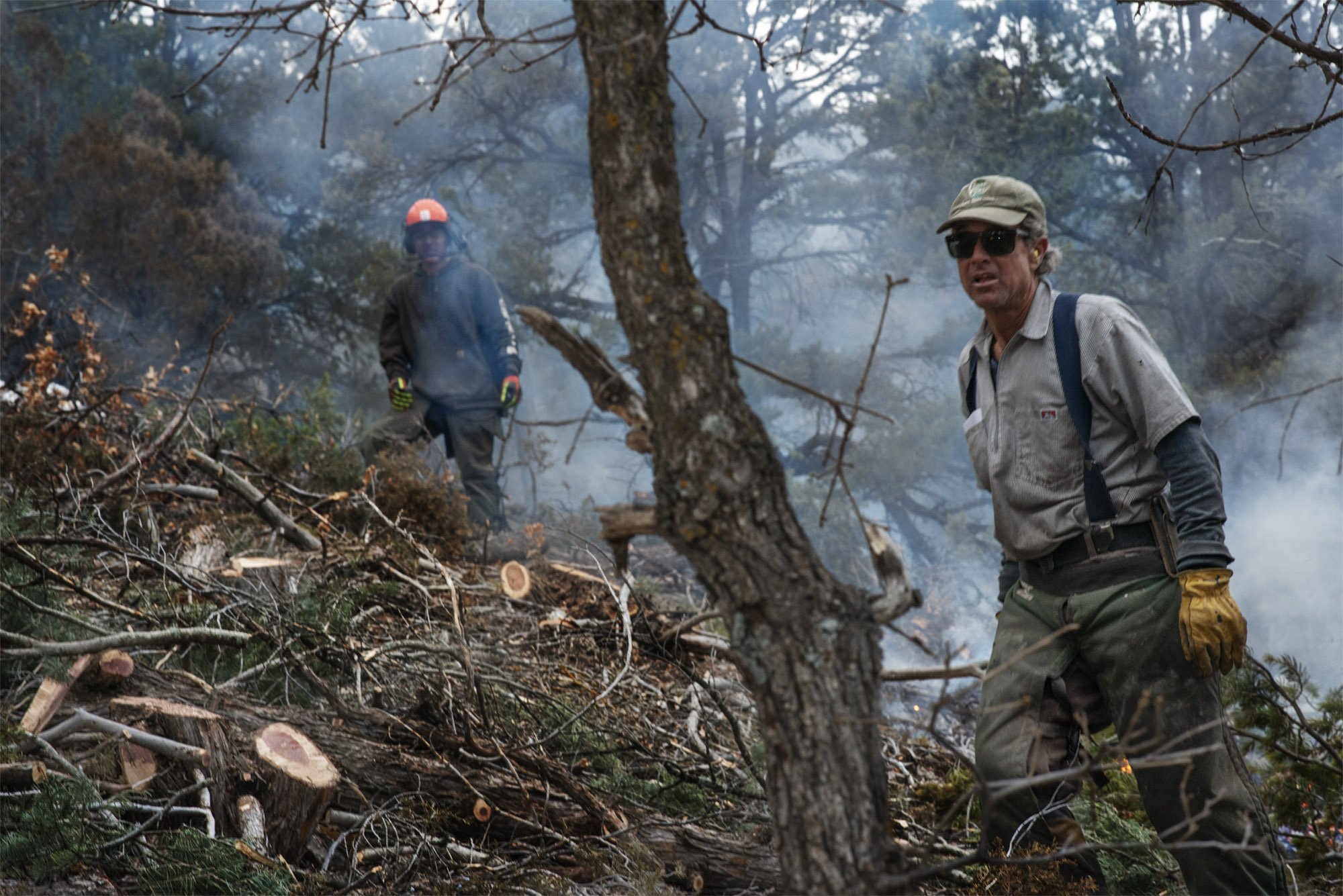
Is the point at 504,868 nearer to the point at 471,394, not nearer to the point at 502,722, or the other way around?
the point at 502,722

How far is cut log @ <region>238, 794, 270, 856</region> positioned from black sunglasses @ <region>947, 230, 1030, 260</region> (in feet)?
8.13

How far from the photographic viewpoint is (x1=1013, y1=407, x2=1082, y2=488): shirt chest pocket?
2.56 meters

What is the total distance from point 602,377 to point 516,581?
349 cm

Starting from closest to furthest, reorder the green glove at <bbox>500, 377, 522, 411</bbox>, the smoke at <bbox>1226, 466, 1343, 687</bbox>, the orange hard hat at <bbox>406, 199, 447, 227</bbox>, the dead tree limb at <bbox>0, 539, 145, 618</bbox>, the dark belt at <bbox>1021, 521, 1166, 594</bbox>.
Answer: the dark belt at <bbox>1021, 521, 1166, 594</bbox>
the dead tree limb at <bbox>0, 539, 145, 618</bbox>
the green glove at <bbox>500, 377, 522, 411</bbox>
the orange hard hat at <bbox>406, 199, 447, 227</bbox>
the smoke at <bbox>1226, 466, 1343, 687</bbox>

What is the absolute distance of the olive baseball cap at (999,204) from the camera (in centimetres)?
263

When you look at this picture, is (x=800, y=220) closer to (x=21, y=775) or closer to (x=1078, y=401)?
(x=1078, y=401)

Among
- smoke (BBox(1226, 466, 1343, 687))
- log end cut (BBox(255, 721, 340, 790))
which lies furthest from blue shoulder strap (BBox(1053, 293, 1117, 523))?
smoke (BBox(1226, 466, 1343, 687))

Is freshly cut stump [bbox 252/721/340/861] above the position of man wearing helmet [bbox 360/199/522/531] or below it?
below

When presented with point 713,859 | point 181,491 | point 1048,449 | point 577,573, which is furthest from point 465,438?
point 1048,449

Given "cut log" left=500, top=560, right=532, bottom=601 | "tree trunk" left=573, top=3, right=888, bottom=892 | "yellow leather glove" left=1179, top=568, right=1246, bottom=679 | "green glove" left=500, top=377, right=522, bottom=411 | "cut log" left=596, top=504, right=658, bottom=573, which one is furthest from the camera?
"green glove" left=500, top=377, right=522, bottom=411

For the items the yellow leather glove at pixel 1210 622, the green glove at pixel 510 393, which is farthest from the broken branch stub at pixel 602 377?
the green glove at pixel 510 393

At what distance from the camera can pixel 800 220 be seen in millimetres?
14203

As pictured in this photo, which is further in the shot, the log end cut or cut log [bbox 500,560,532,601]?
cut log [bbox 500,560,532,601]

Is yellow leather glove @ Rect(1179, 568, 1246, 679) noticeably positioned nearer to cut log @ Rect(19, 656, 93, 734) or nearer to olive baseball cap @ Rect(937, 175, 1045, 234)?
olive baseball cap @ Rect(937, 175, 1045, 234)
